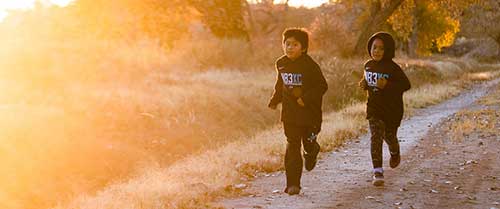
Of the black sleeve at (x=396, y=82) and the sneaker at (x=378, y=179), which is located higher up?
A: the black sleeve at (x=396, y=82)

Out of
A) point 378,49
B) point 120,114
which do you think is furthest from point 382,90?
point 120,114

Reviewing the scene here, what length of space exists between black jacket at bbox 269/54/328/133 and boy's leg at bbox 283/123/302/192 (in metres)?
0.12

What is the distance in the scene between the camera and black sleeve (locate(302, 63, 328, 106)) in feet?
23.9

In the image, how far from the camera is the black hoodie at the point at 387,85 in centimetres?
798

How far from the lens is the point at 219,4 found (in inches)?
1076

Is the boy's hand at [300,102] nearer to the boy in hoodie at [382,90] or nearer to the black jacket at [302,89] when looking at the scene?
the black jacket at [302,89]

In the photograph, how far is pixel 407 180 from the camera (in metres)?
8.42

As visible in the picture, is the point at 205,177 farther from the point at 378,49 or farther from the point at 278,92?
the point at 378,49

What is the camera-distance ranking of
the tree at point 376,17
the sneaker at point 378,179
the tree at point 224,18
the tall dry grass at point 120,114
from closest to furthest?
1. the sneaker at point 378,179
2. the tall dry grass at point 120,114
3. the tree at point 224,18
4. the tree at point 376,17

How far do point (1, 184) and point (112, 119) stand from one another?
3.73m

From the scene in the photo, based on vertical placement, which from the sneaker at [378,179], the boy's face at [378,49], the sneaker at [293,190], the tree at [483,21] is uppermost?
the boy's face at [378,49]

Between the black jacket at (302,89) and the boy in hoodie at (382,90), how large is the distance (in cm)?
96

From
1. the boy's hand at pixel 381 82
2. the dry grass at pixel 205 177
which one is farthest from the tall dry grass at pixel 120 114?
the boy's hand at pixel 381 82

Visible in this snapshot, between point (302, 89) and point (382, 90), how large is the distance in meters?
1.31
